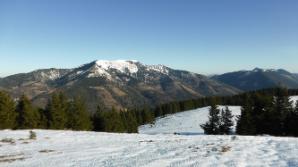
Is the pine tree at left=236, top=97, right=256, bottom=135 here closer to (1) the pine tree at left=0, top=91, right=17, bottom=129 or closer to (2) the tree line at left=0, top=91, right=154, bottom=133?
(2) the tree line at left=0, top=91, right=154, bottom=133

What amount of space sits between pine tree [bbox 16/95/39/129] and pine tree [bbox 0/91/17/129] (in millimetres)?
2266

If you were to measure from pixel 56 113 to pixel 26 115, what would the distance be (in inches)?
234

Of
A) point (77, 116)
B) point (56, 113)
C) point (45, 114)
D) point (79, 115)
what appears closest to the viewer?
point (56, 113)

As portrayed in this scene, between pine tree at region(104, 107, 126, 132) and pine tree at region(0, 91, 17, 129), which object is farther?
pine tree at region(104, 107, 126, 132)

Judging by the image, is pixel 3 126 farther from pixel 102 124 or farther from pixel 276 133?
pixel 276 133

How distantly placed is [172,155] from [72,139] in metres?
15.0

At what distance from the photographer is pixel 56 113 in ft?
217

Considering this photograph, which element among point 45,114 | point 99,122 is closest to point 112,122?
point 99,122

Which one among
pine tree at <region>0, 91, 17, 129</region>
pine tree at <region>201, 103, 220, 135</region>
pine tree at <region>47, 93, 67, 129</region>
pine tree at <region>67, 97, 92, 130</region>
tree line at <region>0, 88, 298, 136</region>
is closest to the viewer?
pine tree at <region>0, 91, 17, 129</region>

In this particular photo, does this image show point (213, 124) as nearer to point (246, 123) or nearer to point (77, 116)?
point (246, 123)

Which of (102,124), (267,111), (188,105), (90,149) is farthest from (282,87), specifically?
(188,105)

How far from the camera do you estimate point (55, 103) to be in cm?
6669

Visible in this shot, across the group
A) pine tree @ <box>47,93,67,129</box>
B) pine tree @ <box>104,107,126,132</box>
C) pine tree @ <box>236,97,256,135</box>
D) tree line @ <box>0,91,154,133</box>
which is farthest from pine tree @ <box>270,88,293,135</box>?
pine tree @ <box>47,93,67,129</box>

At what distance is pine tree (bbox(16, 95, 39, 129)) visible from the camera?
205 ft
